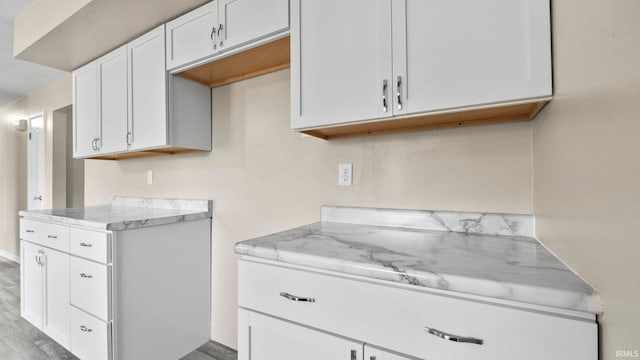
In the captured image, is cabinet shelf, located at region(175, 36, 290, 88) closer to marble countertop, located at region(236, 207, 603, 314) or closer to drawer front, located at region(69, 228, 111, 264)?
marble countertop, located at region(236, 207, 603, 314)

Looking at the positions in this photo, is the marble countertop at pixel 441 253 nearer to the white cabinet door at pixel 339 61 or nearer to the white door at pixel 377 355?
the white door at pixel 377 355

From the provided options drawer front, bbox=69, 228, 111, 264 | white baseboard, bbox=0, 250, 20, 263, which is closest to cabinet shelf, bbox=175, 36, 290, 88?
drawer front, bbox=69, 228, 111, 264

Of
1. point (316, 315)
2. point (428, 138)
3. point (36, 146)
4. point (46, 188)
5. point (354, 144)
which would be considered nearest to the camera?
point (316, 315)

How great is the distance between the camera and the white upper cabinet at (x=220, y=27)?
4.61 feet

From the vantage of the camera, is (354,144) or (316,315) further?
(354,144)

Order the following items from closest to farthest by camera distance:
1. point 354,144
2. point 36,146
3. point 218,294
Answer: point 354,144 < point 218,294 < point 36,146

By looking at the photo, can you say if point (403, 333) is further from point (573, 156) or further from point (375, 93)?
point (375, 93)

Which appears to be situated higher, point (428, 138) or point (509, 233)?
point (428, 138)

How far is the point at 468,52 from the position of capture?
3.19ft

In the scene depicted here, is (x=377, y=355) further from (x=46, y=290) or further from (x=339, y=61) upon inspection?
(x=46, y=290)

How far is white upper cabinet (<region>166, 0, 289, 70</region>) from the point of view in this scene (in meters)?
1.41

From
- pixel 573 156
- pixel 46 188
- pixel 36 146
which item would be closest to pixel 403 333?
pixel 573 156

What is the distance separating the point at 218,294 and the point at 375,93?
69.1 inches

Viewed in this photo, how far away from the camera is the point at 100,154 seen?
7.63 ft
